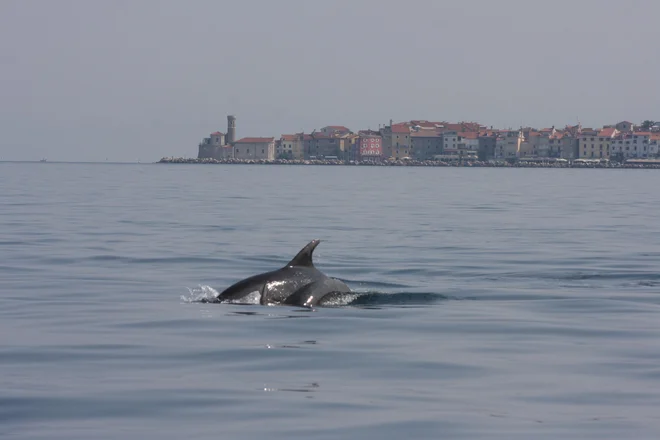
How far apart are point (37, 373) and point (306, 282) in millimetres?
6012

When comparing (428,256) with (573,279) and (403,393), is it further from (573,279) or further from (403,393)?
(403,393)

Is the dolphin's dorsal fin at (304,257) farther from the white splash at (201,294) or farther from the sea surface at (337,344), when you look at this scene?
the white splash at (201,294)

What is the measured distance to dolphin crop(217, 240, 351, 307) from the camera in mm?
16156

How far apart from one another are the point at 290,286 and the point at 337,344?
344 centimetres

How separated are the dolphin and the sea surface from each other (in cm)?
33

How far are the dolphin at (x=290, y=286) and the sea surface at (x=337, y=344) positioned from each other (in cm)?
33

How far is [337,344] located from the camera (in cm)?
1305

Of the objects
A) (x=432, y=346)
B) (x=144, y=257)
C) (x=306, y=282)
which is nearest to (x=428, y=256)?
(x=144, y=257)

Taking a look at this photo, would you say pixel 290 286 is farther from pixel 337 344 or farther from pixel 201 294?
pixel 337 344

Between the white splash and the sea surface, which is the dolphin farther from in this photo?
the white splash

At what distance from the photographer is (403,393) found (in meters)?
10.3

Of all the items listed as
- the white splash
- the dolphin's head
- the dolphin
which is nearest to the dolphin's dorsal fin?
the dolphin

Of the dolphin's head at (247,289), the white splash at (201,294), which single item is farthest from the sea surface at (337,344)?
the dolphin's head at (247,289)

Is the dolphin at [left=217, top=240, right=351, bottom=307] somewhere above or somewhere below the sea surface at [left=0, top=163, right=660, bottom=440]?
above
